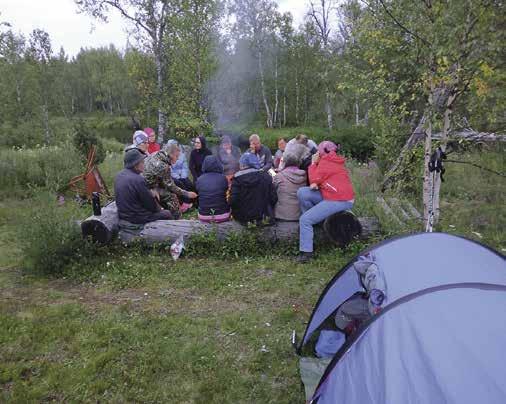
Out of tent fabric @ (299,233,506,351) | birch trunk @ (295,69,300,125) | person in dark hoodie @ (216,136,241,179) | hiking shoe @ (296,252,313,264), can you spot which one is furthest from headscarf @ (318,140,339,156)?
birch trunk @ (295,69,300,125)

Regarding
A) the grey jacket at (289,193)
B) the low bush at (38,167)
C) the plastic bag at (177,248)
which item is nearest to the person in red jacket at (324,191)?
the grey jacket at (289,193)

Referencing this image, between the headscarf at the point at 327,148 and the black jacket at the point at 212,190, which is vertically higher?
the headscarf at the point at 327,148

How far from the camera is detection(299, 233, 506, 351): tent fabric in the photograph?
2195 millimetres

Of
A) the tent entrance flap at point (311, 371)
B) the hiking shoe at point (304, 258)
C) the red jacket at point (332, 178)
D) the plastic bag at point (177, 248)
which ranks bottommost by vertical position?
the tent entrance flap at point (311, 371)

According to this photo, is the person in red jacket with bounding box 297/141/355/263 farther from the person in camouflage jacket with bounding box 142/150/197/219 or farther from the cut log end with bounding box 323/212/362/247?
the person in camouflage jacket with bounding box 142/150/197/219

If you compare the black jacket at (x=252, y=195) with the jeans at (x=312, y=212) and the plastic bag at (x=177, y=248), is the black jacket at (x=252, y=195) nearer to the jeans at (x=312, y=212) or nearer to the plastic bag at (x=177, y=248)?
the jeans at (x=312, y=212)

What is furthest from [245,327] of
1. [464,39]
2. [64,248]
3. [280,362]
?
[464,39]

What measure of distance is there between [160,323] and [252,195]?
2.07 metres

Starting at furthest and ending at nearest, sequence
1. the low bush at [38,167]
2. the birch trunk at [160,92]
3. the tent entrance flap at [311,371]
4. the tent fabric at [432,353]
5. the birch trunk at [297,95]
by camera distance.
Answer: the birch trunk at [297,95] → the birch trunk at [160,92] → the low bush at [38,167] → the tent entrance flap at [311,371] → the tent fabric at [432,353]

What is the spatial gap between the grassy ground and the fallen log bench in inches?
7.0

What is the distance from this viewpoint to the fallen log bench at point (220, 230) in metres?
5.27

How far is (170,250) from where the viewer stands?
543 centimetres

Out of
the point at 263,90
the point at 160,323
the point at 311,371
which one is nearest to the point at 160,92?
the point at 160,323

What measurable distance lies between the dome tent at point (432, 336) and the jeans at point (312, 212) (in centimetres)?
246
